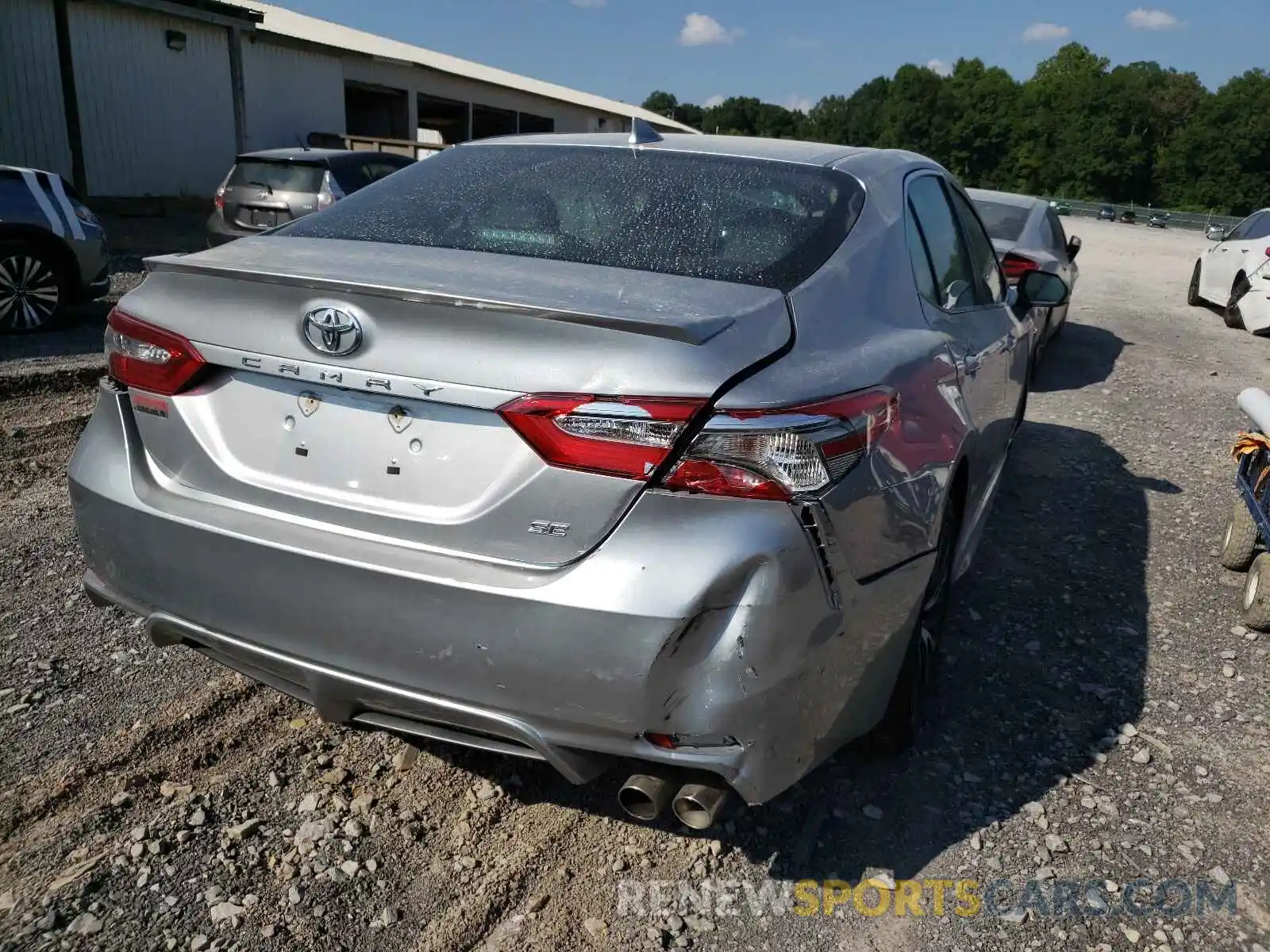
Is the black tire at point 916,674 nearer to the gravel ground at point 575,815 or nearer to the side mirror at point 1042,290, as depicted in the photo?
the gravel ground at point 575,815

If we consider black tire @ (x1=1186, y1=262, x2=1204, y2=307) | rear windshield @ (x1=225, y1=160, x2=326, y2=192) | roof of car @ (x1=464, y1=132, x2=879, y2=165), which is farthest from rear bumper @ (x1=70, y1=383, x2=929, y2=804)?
black tire @ (x1=1186, y1=262, x2=1204, y2=307)

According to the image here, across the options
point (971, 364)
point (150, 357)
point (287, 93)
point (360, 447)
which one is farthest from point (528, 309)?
point (287, 93)

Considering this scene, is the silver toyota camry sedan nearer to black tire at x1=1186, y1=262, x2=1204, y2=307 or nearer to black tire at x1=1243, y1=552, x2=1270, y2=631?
black tire at x1=1243, y1=552, x2=1270, y2=631

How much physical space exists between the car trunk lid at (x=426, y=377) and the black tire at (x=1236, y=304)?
508 inches

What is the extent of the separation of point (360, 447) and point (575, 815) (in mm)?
1186

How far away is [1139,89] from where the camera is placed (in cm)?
8606

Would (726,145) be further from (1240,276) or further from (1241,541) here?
(1240,276)

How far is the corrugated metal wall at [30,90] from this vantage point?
14.8m

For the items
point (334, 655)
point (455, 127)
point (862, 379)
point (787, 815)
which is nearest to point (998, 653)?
point (787, 815)

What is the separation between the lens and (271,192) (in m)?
11.1

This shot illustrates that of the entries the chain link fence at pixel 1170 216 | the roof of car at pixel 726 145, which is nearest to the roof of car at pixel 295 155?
the roof of car at pixel 726 145

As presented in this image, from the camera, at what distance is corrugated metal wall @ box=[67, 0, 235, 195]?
53.0ft

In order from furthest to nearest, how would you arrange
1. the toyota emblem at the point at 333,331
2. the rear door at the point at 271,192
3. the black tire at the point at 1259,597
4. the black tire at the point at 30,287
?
the rear door at the point at 271,192
the black tire at the point at 30,287
the black tire at the point at 1259,597
the toyota emblem at the point at 333,331

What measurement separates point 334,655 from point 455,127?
3726 cm
